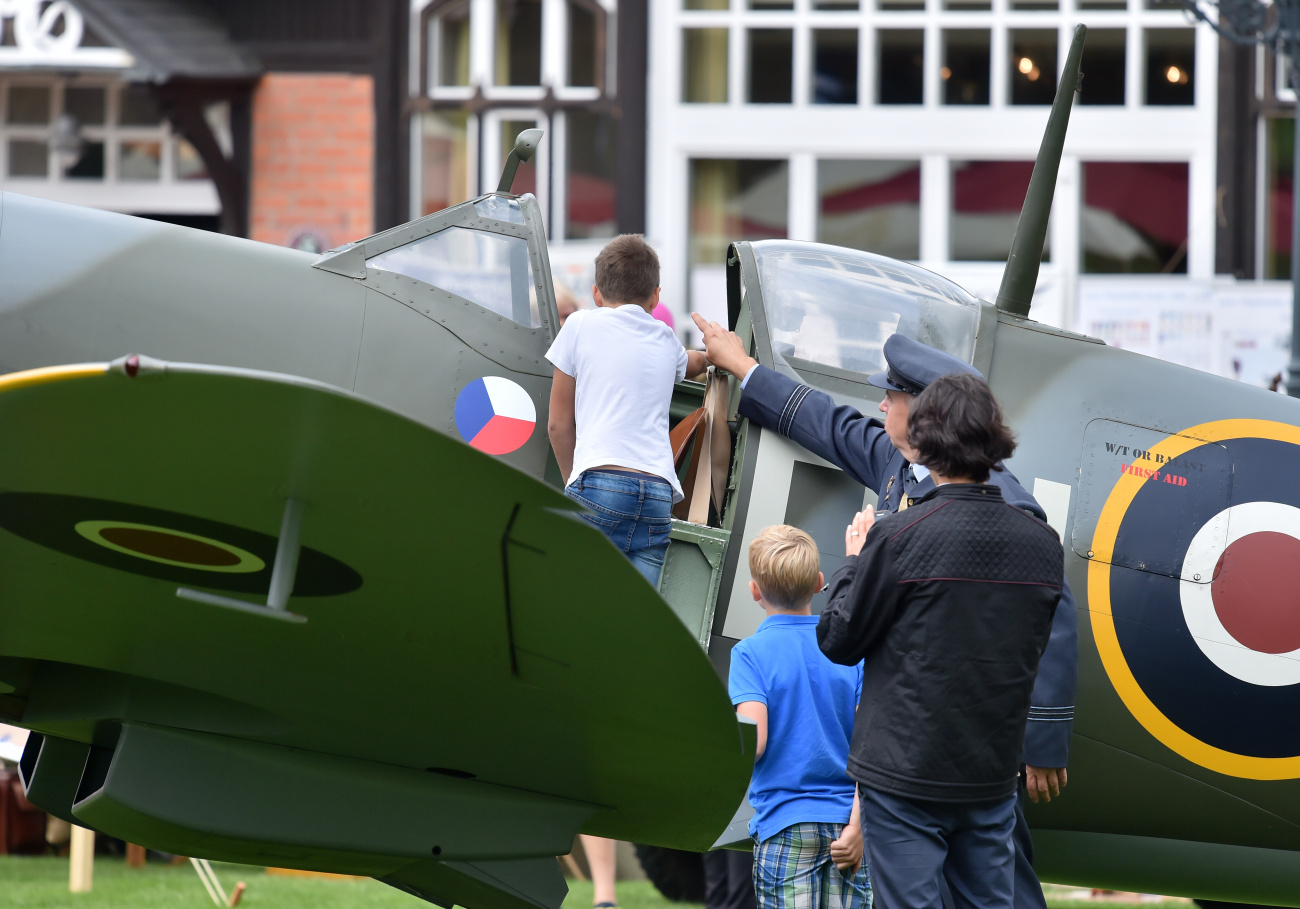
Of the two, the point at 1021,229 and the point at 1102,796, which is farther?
the point at 1021,229

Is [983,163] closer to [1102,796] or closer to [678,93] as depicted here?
[678,93]

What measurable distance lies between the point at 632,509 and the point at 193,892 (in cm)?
412

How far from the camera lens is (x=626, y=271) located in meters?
3.86

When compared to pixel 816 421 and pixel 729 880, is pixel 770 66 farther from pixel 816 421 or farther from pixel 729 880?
pixel 816 421

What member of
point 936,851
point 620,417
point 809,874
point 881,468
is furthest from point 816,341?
point 936,851

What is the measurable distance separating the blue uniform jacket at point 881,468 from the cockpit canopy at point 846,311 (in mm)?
225

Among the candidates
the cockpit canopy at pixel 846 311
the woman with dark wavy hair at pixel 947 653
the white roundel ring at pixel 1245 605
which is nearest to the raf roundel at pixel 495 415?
the cockpit canopy at pixel 846 311

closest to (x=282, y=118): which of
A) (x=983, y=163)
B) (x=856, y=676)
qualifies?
(x=983, y=163)

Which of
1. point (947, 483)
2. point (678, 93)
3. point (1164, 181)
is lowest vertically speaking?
point (947, 483)

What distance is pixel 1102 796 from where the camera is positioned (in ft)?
12.2

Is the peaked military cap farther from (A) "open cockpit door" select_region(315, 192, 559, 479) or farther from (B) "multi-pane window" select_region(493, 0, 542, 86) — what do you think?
(B) "multi-pane window" select_region(493, 0, 542, 86)

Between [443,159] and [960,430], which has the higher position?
[443,159]

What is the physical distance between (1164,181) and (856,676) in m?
9.91

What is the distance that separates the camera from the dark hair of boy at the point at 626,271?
386 centimetres
